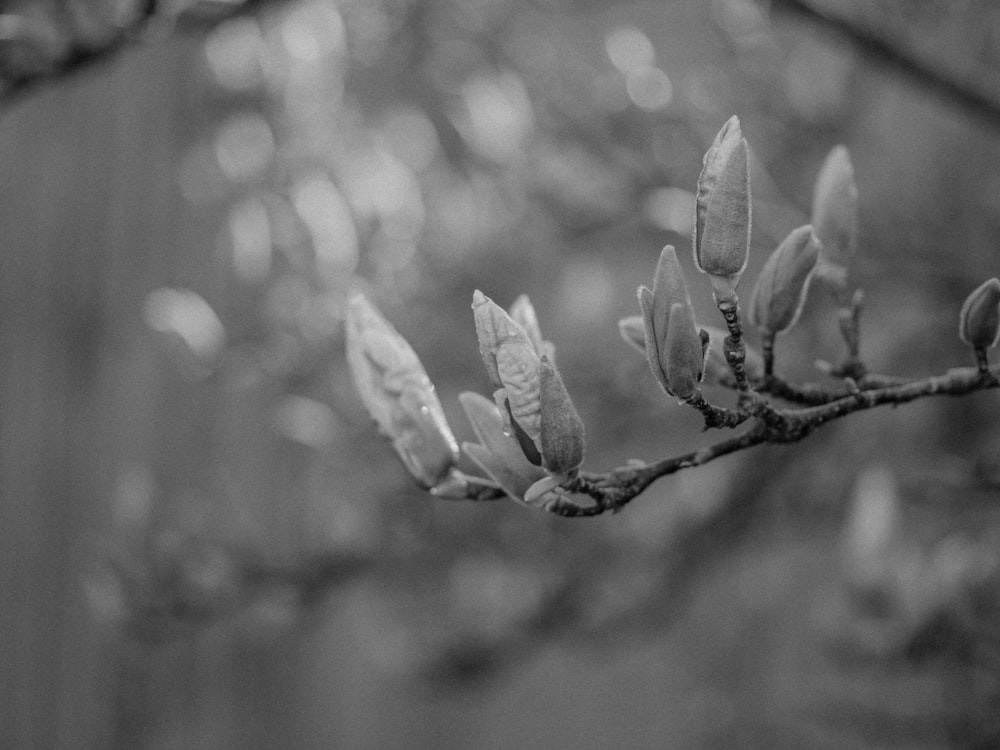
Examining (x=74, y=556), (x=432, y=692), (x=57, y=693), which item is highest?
(x=432, y=692)

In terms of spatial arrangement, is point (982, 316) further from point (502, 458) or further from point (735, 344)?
point (502, 458)

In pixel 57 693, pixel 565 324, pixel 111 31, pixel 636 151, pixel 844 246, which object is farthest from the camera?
pixel 57 693

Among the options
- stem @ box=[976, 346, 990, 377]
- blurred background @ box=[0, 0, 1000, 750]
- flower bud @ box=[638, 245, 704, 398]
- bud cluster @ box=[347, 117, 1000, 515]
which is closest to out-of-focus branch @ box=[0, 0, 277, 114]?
blurred background @ box=[0, 0, 1000, 750]

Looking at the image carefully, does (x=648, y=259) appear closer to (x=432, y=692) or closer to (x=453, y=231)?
(x=453, y=231)

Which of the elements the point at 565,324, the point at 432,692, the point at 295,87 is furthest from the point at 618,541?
the point at 295,87

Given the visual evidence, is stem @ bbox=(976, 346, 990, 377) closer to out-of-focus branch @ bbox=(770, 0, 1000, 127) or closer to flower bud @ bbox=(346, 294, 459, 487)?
flower bud @ bbox=(346, 294, 459, 487)
